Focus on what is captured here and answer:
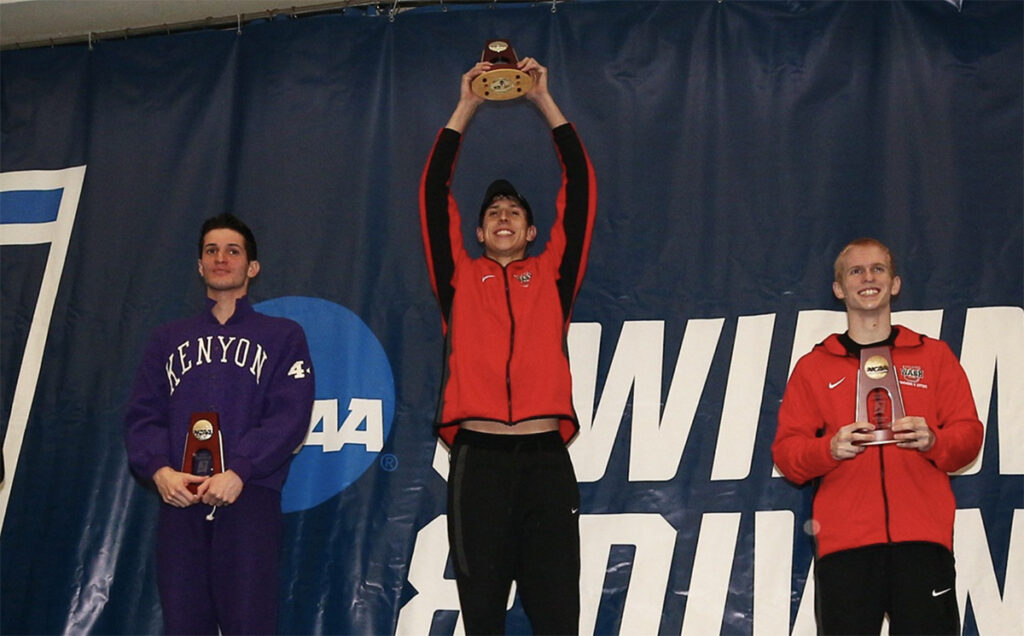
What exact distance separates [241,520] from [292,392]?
0.39m

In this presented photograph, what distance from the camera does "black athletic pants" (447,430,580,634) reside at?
9.39ft

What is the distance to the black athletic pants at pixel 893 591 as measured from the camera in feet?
8.66

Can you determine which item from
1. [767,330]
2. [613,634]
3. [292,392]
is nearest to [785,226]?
[767,330]

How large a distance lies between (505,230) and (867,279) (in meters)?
1.08

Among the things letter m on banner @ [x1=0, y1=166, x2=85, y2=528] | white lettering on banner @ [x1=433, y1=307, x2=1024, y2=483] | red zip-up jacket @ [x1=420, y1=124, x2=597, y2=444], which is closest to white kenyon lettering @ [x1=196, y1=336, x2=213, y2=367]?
red zip-up jacket @ [x1=420, y1=124, x2=597, y2=444]

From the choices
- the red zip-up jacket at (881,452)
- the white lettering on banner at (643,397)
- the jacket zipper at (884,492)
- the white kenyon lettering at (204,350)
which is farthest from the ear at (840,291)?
the white kenyon lettering at (204,350)

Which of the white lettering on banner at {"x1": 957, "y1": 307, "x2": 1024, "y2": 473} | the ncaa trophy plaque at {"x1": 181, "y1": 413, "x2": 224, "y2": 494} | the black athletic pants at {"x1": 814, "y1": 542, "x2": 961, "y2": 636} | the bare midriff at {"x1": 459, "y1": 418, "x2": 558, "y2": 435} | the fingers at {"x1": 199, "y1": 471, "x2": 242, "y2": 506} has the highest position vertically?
the white lettering on banner at {"x1": 957, "y1": 307, "x2": 1024, "y2": 473}

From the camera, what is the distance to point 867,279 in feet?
9.66

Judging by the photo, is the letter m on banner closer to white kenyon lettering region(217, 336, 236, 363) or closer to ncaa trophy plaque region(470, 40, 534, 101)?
white kenyon lettering region(217, 336, 236, 363)

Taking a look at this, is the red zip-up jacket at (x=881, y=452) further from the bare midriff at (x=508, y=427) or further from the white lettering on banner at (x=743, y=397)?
the bare midriff at (x=508, y=427)

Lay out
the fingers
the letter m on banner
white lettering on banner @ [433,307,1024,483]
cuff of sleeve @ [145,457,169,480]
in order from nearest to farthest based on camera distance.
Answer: the fingers
cuff of sleeve @ [145,457,169,480]
white lettering on banner @ [433,307,1024,483]
the letter m on banner

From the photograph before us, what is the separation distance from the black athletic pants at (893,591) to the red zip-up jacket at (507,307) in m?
0.87

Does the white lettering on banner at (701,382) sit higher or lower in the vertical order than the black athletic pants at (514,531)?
higher

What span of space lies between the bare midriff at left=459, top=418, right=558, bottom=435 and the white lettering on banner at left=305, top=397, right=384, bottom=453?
663 mm
